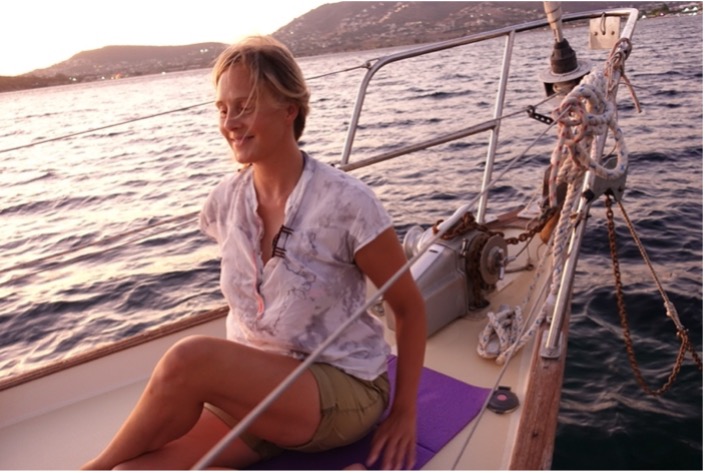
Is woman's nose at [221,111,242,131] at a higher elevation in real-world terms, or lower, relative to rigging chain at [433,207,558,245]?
higher

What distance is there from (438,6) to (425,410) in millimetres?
13280

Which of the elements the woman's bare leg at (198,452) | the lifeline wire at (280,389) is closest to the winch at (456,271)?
the lifeline wire at (280,389)

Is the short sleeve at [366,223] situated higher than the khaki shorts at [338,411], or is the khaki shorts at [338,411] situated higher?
the short sleeve at [366,223]

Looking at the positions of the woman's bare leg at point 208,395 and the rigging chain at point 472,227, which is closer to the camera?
the woman's bare leg at point 208,395

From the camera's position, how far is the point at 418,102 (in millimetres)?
14633

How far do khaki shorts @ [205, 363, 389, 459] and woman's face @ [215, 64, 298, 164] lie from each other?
1.68 feet

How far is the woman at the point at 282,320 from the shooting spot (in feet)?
4.69

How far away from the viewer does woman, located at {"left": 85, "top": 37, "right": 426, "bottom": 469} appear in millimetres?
1430

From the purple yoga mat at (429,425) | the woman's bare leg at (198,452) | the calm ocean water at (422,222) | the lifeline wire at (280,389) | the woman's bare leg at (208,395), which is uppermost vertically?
the lifeline wire at (280,389)

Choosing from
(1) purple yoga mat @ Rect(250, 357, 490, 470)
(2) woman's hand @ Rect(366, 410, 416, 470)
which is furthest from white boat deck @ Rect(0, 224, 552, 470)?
(2) woman's hand @ Rect(366, 410, 416, 470)

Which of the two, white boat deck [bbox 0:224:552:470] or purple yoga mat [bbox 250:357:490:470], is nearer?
purple yoga mat [bbox 250:357:490:470]

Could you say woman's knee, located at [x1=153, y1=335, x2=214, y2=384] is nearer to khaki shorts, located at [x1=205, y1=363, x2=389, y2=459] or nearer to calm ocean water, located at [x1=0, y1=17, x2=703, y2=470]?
khaki shorts, located at [x1=205, y1=363, x2=389, y2=459]

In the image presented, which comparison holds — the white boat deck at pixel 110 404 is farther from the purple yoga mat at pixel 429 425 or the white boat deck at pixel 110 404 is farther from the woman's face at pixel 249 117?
the woman's face at pixel 249 117

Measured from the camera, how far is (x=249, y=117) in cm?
146
